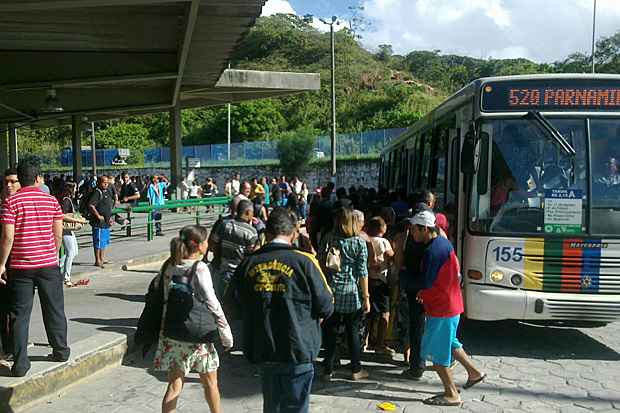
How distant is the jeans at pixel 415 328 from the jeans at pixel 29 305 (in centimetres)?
334

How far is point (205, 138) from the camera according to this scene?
76188mm

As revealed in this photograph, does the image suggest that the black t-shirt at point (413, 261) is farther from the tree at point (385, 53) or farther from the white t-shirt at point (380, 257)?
the tree at point (385, 53)

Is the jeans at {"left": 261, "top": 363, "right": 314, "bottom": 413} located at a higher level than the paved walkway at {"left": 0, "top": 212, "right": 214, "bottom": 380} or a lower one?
higher

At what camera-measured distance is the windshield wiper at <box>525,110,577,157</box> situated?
23.6ft

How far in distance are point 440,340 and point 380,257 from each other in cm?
136

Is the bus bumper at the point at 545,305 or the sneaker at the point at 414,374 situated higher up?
the bus bumper at the point at 545,305

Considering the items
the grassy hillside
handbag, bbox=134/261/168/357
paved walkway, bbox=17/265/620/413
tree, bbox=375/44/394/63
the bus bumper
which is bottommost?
paved walkway, bbox=17/265/620/413

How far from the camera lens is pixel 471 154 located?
734 centimetres

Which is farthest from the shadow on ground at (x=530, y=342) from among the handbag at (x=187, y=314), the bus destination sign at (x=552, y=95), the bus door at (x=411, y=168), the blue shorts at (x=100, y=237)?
the blue shorts at (x=100, y=237)

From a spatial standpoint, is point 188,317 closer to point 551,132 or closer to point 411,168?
point 551,132

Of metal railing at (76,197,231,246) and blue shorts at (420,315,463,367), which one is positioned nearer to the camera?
blue shorts at (420,315,463,367)

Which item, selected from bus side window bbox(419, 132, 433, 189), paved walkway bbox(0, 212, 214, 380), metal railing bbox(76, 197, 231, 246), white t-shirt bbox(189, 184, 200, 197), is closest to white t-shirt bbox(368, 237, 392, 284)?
paved walkway bbox(0, 212, 214, 380)

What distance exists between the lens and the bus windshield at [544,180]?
721 cm

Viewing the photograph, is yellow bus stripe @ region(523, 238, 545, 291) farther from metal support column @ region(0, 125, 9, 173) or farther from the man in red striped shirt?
metal support column @ region(0, 125, 9, 173)
